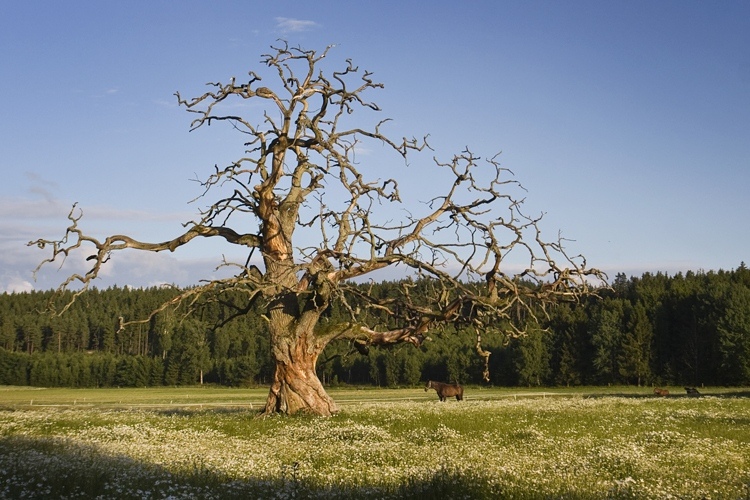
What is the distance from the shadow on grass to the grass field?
3 centimetres

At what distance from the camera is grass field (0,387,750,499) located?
1098 cm

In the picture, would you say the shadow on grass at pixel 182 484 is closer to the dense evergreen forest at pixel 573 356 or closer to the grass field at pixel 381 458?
the grass field at pixel 381 458

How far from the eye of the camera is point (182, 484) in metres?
11.6

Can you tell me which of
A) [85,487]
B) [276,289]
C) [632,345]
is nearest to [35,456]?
[85,487]

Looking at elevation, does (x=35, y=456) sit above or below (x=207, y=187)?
below

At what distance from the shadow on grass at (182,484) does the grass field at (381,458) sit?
0.03 m

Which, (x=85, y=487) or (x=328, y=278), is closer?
(x=85, y=487)

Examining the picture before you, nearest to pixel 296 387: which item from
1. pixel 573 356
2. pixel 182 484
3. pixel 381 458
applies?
pixel 381 458

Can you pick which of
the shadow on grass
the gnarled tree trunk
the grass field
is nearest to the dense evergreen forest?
the gnarled tree trunk

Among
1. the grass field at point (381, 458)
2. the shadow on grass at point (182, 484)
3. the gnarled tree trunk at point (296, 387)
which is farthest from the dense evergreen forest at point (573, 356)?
the shadow on grass at point (182, 484)

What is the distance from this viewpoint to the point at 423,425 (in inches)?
897

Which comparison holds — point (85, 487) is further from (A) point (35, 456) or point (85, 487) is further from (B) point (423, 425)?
(B) point (423, 425)

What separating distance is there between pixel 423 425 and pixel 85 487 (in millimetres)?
13231

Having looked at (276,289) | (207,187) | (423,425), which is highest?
(207,187)
